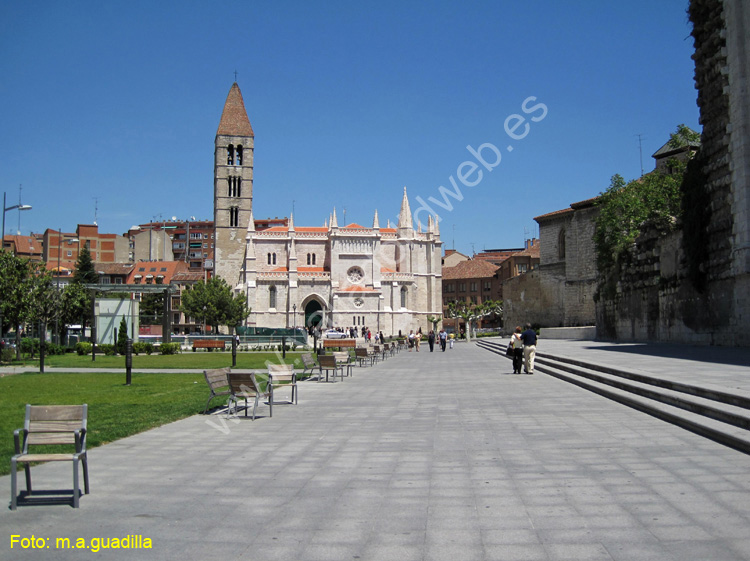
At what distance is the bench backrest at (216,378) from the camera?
10.9 meters

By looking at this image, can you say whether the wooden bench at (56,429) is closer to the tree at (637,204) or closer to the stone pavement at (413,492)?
the stone pavement at (413,492)

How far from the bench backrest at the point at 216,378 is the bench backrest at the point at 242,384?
0.33 m

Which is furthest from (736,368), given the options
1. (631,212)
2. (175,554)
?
(631,212)

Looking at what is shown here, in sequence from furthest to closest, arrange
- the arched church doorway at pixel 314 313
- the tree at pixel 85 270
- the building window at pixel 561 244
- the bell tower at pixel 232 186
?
the bell tower at pixel 232 186
the arched church doorway at pixel 314 313
the tree at pixel 85 270
the building window at pixel 561 244

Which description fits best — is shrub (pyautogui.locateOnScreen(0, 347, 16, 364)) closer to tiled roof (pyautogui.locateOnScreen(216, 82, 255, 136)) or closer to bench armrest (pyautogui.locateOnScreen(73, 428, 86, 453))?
bench armrest (pyautogui.locateOnScreen(73, 428, 86, 453))

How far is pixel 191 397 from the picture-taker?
1355cm

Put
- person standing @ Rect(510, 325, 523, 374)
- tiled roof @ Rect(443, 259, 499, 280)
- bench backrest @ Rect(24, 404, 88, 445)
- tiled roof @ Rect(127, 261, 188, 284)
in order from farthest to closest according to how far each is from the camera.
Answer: tiled roof @ Rect(443, 259, 499, 280) → tiled roof @ Rect(127, 261, 188, 284) → person standing @ Rect(510, 325, 523, 374) → bench backrest @ Rect(24, 404, 88, 445)

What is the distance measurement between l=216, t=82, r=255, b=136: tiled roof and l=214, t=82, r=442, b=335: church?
129mm

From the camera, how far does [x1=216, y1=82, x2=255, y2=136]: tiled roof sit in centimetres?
8712

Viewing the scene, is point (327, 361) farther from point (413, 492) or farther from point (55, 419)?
point (413, 492)

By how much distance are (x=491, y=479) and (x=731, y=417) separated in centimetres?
334

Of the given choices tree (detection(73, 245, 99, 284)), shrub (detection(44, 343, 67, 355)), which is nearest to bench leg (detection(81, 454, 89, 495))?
shrub (detection(44, 343, 67, 355))

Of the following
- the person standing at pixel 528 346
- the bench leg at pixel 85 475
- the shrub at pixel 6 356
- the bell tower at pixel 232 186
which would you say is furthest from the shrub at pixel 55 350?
the bell tower at pixel 232 186

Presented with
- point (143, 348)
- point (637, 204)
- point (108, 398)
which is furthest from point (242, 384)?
point (637, 204)
